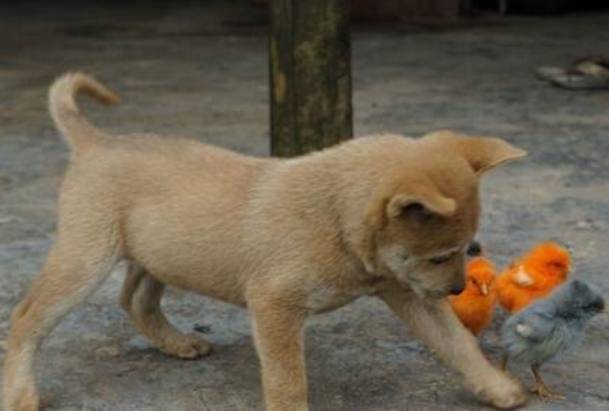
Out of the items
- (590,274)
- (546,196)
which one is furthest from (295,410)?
(546,196)

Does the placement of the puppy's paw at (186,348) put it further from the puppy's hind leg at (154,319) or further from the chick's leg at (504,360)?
the chick's leg at (504,360)

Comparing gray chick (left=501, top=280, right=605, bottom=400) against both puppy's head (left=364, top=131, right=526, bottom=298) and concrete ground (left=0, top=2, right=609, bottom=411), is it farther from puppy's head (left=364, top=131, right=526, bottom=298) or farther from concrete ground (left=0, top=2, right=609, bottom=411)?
puppy's head (left=364, top=131, right=526, bottom=298)

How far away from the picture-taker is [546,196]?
21.7ft


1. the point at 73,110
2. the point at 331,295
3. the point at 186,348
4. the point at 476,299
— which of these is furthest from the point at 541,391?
the point at 73,110

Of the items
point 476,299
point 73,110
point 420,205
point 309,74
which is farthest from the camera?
point 309,74

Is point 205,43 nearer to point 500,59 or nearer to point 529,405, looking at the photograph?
point 500,59

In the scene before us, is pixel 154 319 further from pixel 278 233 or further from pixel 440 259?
pixel 440 259

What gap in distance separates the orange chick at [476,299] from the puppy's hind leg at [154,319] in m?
0.91

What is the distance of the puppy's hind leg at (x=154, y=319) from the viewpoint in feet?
14.9

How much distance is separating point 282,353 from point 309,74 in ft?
7.48

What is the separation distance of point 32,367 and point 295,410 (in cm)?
90

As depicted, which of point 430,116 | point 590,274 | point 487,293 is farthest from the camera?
point 430,116

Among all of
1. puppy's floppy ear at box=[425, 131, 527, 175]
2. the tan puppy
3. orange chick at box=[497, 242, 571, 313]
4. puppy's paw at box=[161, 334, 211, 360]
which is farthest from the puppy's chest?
orange chick at box=[497, 242, 571, 313]

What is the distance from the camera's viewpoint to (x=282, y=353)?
12.6 feet
